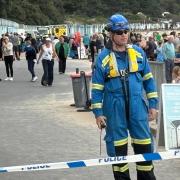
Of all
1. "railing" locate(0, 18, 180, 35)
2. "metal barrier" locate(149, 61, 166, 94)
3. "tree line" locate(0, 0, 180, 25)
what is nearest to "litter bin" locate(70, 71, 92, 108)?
"railing" locate(0, 18, 180, 35)

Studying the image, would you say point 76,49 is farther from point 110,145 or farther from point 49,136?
point 110,145

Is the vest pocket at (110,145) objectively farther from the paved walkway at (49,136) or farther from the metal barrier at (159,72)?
the metal barrier at (159,72)

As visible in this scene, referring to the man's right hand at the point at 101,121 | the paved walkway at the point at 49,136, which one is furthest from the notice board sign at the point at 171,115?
the man's right hand at the point at 101,121

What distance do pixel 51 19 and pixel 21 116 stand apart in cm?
12038

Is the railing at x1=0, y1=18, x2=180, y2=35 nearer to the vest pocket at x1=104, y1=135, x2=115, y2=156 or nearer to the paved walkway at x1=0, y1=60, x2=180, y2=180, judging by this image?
the paved walkway at x1=0, y1=60, x2=180, y2=180

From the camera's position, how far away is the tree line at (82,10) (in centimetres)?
11488

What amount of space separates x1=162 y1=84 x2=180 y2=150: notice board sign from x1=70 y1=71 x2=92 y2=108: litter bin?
6446mm

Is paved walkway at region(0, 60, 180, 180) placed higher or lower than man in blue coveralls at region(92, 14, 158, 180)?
lower

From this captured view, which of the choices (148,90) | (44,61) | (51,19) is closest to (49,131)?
(148,90)

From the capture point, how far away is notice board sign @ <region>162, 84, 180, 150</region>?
7.62 m

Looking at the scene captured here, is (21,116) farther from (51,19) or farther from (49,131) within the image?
(51,19)

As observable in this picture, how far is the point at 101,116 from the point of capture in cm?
602

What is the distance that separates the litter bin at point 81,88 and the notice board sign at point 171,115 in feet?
21.1

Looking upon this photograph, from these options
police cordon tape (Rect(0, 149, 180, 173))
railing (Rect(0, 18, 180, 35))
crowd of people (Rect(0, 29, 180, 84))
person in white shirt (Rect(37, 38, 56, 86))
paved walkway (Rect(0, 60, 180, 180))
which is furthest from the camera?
railing (Rect(0, 18, 180, 35))
